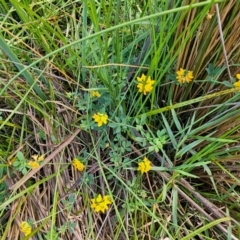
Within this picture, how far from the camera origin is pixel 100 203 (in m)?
0.76

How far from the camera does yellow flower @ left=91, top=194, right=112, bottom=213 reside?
0.76 metres

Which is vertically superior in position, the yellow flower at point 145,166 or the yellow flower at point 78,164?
the yellow flower at point 78,164

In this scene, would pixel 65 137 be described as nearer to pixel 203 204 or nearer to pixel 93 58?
pixel 93 58

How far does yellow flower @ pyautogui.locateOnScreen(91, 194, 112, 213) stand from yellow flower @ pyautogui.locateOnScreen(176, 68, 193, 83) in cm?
27

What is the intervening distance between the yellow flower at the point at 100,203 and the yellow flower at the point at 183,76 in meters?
0.27

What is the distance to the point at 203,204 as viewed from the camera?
796mm

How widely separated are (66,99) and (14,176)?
204 millimetres

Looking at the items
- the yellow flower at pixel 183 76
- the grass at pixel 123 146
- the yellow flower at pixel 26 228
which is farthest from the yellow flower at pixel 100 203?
the yellow flower at pixel 183 76

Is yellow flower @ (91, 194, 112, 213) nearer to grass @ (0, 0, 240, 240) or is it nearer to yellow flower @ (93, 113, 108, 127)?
grass @ (0, 0, 240, 240)

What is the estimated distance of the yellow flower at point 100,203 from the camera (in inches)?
29.7

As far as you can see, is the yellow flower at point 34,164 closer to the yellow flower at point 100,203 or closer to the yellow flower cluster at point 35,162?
the yellow flower cluster at point 35,162

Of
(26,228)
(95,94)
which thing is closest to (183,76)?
(95,94)

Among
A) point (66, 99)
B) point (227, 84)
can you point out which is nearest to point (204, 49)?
point (227, 84)

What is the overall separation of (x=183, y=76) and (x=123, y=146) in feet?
0.61
